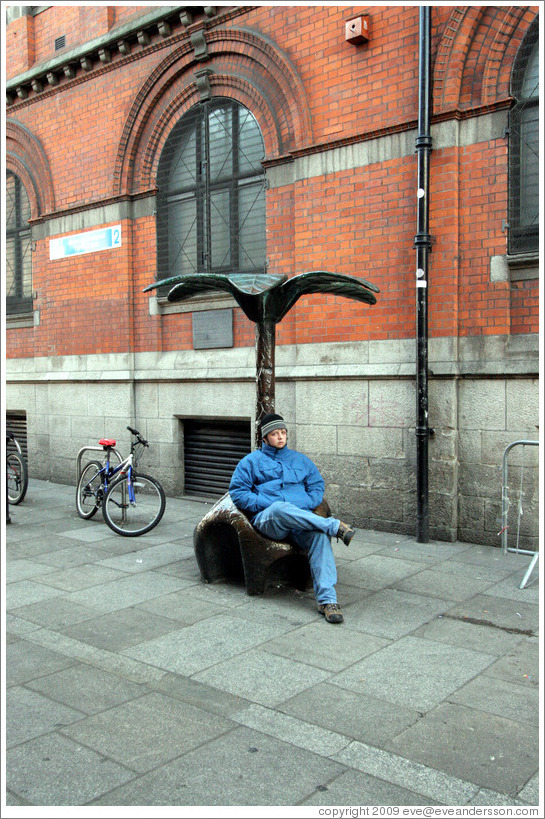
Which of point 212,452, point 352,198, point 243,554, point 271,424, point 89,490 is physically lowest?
point 243,554

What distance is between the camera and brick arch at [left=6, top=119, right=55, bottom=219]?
12.3 m

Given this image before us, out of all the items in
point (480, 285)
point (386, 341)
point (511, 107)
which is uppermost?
point (511, 107)

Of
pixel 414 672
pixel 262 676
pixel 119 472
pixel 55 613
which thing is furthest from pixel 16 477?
pixel 414 672

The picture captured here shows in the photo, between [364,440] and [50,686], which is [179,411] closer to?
[364,440]

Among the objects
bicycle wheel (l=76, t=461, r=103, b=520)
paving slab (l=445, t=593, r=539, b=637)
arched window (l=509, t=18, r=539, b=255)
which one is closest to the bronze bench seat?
paving slab (l=445, t=593, r=539, b=637)

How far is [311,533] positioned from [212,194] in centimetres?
613

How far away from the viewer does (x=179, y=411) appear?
33.7 feet

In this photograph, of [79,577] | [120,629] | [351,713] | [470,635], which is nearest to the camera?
[351,713]

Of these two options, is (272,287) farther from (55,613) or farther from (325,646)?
(55,613)

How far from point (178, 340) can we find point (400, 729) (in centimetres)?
749

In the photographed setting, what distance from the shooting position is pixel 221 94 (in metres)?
9.80

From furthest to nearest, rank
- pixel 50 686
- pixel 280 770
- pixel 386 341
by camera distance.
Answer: pixel 386 341, pixel 50 686, pixel 280 770

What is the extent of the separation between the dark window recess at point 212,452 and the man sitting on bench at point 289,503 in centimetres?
366

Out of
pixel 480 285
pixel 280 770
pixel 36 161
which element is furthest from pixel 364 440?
pixel 36 161
